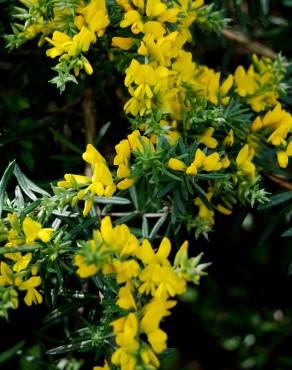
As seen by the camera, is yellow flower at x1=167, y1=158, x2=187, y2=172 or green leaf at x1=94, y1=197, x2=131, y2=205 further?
green leaf at x1=94, y1=197, x2=131, y2=205

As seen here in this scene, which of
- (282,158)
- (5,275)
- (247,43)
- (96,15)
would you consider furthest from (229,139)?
(247,43)

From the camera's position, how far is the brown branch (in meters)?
2.40

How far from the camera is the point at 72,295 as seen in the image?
5.54 ft

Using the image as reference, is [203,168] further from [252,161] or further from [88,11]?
[88,11]

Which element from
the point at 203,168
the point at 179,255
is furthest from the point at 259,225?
the point at 179,255

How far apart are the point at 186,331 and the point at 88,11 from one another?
1.72 meters

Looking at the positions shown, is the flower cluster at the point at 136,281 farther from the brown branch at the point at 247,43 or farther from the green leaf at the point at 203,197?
the brown branch at the point at 247,43

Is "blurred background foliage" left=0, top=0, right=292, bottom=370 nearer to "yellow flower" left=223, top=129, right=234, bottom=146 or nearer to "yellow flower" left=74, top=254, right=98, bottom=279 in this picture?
"yellow flower" left=223, top=129, right=234, bottom=146

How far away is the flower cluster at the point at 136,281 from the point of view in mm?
1296

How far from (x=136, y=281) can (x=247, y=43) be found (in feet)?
4.46

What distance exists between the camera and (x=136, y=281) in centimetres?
140

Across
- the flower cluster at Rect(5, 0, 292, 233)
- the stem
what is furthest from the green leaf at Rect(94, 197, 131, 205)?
the stem

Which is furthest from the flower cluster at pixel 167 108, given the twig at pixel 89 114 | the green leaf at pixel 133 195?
the twig at pixel 89 114

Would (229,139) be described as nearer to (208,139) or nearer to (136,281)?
(208,139)
